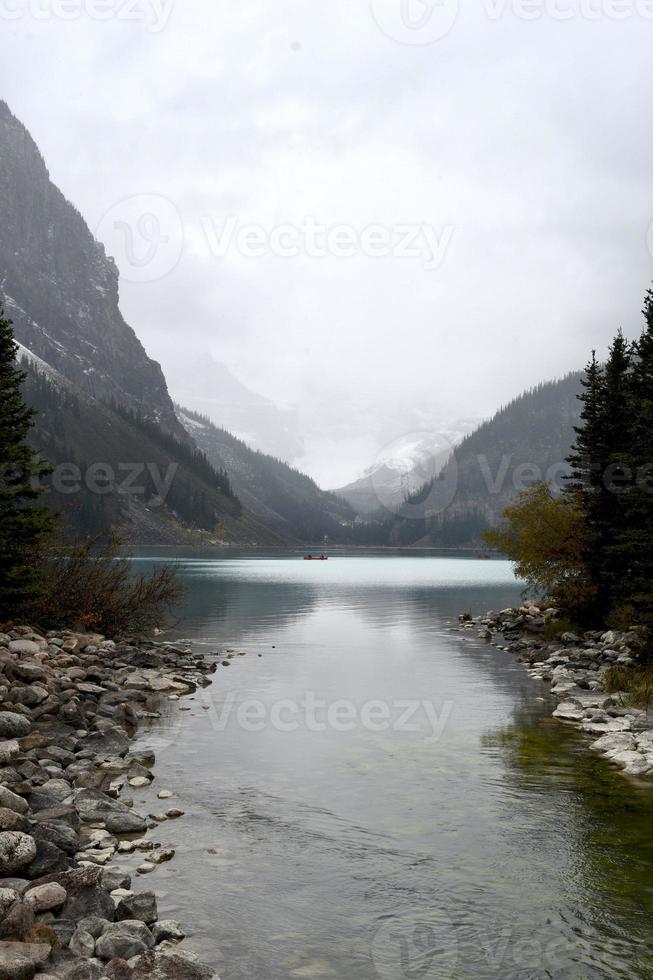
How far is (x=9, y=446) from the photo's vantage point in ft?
93.7

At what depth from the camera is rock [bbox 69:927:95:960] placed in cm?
960

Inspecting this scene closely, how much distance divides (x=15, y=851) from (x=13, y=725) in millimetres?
8208

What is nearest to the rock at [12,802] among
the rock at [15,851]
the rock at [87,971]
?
the rock at [15,851]

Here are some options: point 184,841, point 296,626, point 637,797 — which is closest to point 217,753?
point 184,841

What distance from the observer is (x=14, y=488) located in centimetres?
2942

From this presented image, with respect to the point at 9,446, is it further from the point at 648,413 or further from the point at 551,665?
the point at 551,665

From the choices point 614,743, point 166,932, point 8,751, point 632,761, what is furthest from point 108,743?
point 614,743

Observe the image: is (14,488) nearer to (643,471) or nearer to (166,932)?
(166,932)

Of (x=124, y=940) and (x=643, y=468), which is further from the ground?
(x=643, y=468)

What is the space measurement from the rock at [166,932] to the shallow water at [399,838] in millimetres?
227

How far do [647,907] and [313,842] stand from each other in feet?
19.7

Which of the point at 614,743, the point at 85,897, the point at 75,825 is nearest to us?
the point at 85,897

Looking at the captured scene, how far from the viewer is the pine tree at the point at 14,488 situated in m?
28.8

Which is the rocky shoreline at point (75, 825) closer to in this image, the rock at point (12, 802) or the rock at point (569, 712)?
the rock at point (12, 802)
